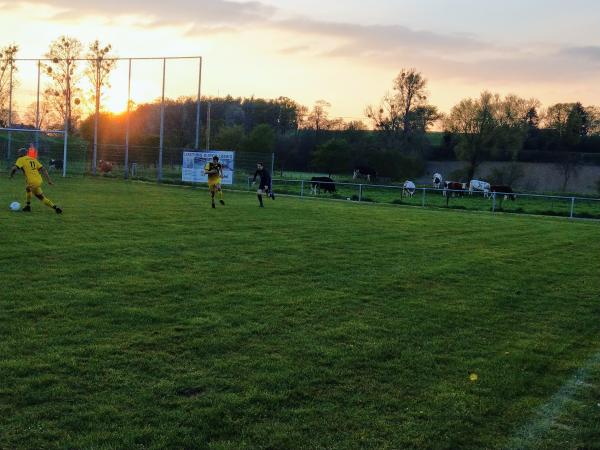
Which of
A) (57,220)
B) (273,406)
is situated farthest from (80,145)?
(273,406)

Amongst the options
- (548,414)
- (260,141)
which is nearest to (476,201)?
(260,141)

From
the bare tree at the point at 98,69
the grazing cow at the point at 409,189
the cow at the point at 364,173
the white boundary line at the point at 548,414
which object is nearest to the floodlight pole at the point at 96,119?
the bare tree at the point at 98,69

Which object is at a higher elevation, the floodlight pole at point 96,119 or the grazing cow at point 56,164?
the floodlight pole at point 96,119

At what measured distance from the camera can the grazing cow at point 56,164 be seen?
134 feet

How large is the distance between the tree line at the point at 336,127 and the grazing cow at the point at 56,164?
129 inches

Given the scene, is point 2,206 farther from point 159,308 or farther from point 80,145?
point 80,145

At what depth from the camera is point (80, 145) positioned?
40.9m

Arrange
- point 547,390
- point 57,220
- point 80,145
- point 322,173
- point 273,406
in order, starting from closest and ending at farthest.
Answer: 1. point 273,406
2. point 547,390
3. point 57,220
4. point 80,145
5. point 322,173

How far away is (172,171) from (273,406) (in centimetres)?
3493

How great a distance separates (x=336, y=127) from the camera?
237ft

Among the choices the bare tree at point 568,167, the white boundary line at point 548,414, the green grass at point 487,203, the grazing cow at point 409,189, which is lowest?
the white boundary line at point 548,414

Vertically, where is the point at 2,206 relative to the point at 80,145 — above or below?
below

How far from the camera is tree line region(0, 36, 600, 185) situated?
147 ft

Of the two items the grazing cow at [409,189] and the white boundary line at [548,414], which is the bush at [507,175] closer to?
the grazing cow at [409,189]
